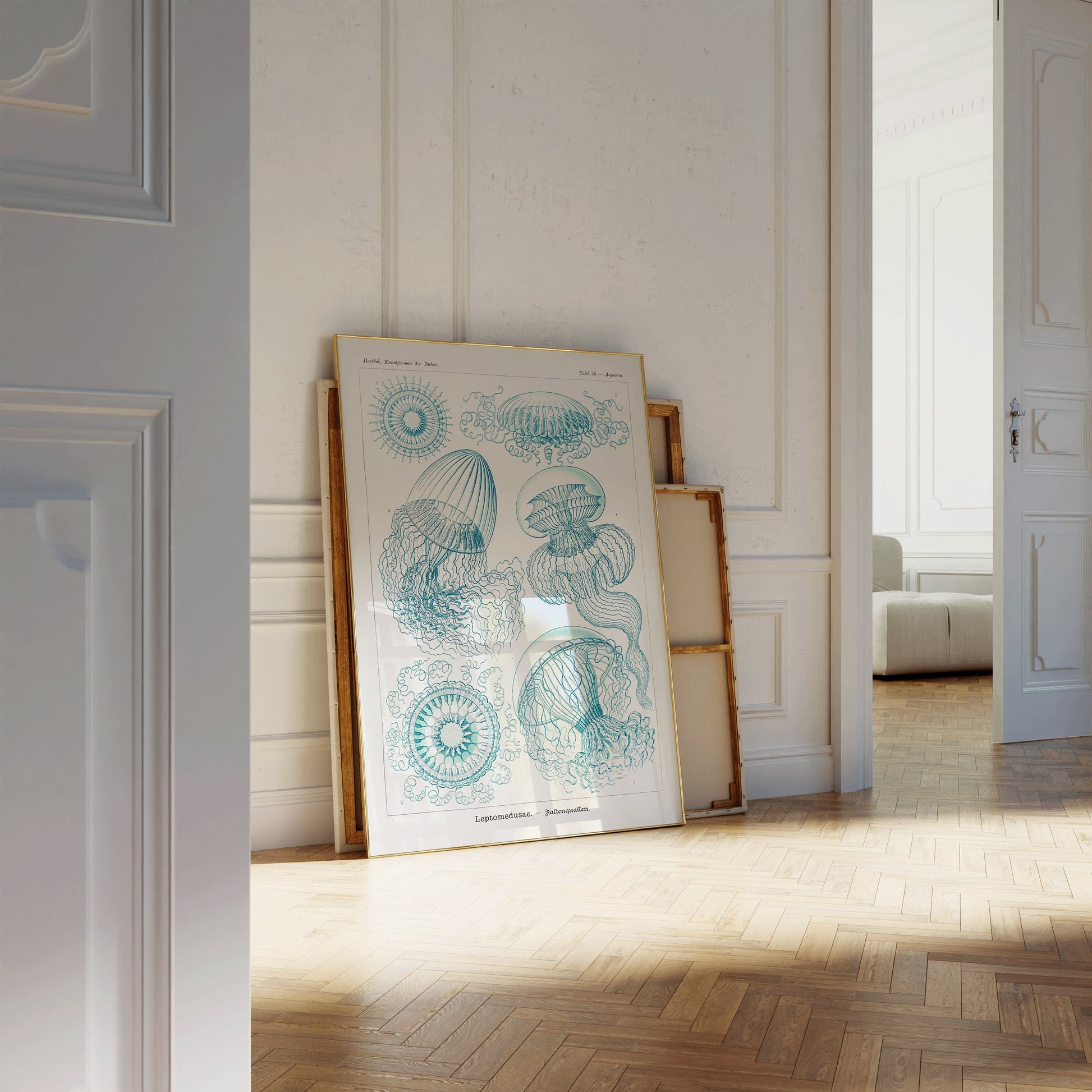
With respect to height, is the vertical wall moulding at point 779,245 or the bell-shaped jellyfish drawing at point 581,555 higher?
the vertical wall moulding at point 779,245

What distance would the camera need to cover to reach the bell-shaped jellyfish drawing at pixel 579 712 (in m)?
3.39

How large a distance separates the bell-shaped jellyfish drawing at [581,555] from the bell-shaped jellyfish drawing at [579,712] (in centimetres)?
7

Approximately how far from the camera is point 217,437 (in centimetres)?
105

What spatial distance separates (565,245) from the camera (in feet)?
12.2

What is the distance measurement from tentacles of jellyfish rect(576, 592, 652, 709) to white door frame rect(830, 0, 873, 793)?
93 centimetres

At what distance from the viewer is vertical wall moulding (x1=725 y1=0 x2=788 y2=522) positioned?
4.02m

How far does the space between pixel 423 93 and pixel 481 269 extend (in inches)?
23.1

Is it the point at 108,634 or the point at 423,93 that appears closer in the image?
the point at 108,634

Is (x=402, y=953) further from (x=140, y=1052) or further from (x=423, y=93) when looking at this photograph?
(x=423, y=93)

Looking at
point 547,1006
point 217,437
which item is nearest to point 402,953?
point 547,1006

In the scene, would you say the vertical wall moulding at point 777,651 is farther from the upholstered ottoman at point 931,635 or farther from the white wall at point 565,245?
the upholstered ottoman at point 931,635

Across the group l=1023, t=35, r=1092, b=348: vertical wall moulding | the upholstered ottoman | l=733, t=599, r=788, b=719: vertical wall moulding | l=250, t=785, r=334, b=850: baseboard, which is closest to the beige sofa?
the upholstered ottoman

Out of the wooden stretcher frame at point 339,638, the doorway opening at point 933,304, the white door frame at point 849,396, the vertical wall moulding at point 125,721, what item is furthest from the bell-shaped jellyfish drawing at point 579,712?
the doorway opening at point 933,304

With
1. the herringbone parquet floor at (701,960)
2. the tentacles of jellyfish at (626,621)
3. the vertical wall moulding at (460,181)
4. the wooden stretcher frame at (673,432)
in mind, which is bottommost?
the herringbone parquet floor at (701,960)
